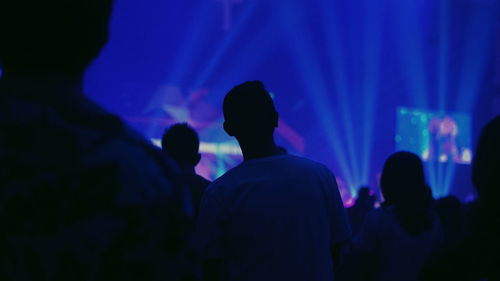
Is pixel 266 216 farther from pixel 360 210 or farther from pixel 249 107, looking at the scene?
pixel 360 210

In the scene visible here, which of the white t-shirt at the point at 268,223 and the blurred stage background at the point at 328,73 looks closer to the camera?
the white t-shirt at the point at 268,223

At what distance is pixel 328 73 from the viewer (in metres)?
19.7

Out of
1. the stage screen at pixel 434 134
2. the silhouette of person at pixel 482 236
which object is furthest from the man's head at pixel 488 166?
the stage screen at pixel 434 134

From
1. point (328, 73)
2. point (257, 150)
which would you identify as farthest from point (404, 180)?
point (328, 73)

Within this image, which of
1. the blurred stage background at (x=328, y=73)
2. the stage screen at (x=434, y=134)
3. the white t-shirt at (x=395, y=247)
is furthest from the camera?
the stage screen at (x=434, y=134)

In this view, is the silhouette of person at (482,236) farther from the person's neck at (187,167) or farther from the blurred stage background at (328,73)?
the blurred stage background at (328,73)

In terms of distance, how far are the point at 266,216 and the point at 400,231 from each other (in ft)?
2.84

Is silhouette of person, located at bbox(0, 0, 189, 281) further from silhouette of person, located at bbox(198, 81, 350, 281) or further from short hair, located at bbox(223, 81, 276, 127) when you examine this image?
short hair, located at bbox(223, 81, 276, 127)

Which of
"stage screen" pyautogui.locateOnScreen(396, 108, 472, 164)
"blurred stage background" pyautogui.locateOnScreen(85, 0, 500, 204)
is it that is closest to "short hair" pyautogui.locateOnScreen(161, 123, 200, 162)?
"blurred stage background" pyautogui.locateOnScreen(85, 0, 500, 204)

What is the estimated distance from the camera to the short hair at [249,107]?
72.6 inches

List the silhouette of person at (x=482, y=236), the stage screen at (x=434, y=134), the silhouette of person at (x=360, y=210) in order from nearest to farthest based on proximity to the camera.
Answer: the silhouette of person at (x=482, y=236)
the silhouette of person at (x=360, y=210)
the stage screen at (x=434, y=134)

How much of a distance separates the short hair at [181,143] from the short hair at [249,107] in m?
0.62

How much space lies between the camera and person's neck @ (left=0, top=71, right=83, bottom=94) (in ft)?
2.74

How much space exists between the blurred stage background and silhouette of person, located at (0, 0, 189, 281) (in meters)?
13.7
